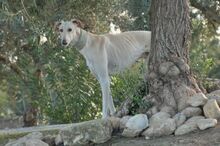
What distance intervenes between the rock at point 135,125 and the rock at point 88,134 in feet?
A: 0.76

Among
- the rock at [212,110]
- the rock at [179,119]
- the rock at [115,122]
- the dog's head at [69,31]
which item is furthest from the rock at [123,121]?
the dog's head at [69,31]

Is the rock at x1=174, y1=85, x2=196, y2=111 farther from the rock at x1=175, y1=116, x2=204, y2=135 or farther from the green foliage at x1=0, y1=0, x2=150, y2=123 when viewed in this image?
the green foliage at x1=0, y1=0, x2=150, y2=123

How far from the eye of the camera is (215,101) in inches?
260

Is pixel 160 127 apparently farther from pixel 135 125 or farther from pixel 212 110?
pixel 212 110

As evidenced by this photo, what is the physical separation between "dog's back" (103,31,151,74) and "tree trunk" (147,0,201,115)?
187 centimetres

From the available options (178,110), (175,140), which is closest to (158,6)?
(178,110)

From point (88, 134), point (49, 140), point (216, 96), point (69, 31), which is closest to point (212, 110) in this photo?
point (216, 96)

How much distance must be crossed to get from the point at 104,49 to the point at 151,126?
2748 mm

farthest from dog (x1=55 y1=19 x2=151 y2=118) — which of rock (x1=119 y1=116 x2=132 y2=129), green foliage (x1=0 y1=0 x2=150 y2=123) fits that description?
rock (x1=119 y1=116 x2=132 y2=129)

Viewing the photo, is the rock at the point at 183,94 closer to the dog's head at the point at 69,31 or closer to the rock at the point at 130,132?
the rock at the point at 130,132

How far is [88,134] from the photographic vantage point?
6.56m

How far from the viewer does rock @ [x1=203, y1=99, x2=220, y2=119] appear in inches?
258

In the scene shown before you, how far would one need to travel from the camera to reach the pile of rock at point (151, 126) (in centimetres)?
645

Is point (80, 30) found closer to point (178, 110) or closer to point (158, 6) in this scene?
point (158, 6)
